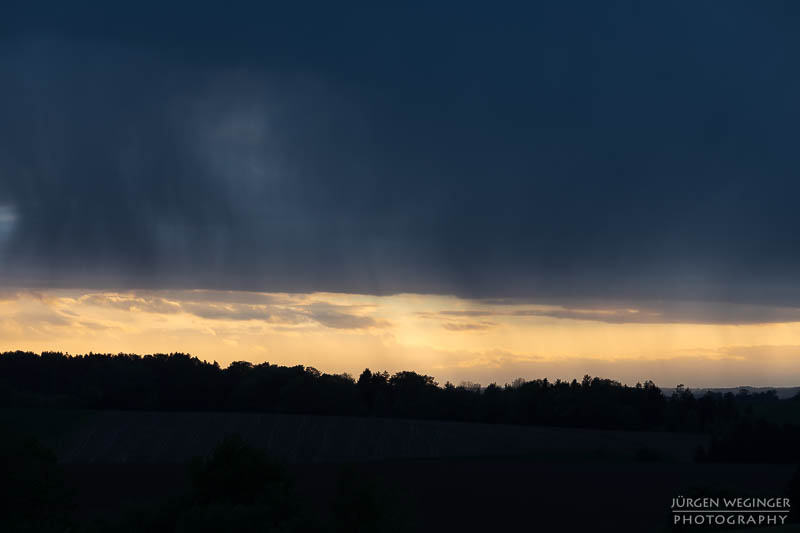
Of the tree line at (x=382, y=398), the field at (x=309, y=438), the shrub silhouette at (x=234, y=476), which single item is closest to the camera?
the shrub silhouette at (x=234, y=476)

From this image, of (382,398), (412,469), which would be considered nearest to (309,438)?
(412,469)

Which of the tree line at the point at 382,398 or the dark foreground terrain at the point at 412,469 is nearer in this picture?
the dark foreground terrain at the point at 412,469

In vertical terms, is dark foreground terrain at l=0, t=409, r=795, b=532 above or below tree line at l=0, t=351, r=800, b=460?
below

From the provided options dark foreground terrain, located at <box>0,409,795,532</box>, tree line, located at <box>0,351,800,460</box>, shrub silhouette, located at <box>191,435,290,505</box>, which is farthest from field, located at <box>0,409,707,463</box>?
shrub silhouette, located at <box>191,435,290,505</box>

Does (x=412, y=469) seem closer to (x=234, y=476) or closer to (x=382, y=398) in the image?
(x=234, y=476)

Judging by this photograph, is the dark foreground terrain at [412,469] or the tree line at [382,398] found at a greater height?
the tree line at [382,398]

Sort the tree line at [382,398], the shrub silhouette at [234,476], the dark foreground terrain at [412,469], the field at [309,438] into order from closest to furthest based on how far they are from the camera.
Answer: the shrub silhouette at [234,476] < the dark foreground terrain at [412,469] < the field at [309,438] < the tree line at [382,398]

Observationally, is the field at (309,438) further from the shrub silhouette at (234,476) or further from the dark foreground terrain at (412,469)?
the shrub silhouette at (234,476)

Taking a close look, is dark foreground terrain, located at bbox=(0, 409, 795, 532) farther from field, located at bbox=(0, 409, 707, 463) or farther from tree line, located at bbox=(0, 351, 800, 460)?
tree line, located at bbox=(0, 351, 800, 460)

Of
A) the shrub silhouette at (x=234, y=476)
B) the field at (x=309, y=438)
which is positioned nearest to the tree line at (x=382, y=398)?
the field at (x=309, y=438)

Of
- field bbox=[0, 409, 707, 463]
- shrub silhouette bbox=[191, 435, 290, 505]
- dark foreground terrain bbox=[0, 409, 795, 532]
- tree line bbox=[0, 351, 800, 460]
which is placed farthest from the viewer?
tree line bbox=[0, 351, 800, 460]

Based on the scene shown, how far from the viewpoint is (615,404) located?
131 m

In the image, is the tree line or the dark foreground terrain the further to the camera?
the tree line

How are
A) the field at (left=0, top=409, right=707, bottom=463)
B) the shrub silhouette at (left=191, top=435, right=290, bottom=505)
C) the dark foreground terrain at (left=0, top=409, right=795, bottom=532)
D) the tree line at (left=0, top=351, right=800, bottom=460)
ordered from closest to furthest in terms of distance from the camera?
the shrub silhouette at (left=191, top=435, right=290, bottom=505) < the dark foreground terrain at (left=0, top=409, right=795, bottom=532) < the field at (left=0, top=409, right=707, bottom=463) < the tree line at (left=0, top=351, right=800, bottom=460)
